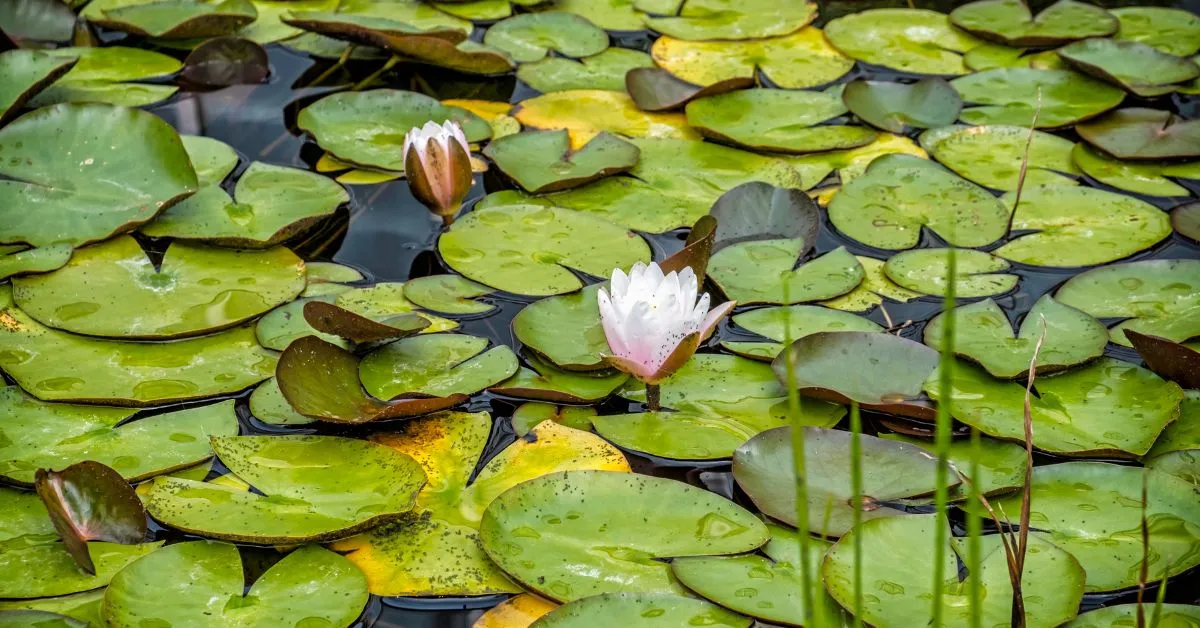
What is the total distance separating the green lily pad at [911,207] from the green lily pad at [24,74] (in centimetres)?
188

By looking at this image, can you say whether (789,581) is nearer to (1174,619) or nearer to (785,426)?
(785,426)

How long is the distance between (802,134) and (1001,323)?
2.96ft

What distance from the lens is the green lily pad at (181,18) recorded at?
3.13m

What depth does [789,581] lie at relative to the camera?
5.26ft

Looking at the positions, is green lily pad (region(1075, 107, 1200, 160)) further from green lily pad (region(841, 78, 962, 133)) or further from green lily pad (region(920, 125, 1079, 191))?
green lily pad (region(841, 78, 962, 133))

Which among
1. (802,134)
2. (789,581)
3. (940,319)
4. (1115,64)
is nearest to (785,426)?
(789,581)

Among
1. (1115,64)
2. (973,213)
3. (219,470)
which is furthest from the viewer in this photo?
(1115,64)

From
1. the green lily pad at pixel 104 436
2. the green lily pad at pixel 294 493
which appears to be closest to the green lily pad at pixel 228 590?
the green lily pad at pixel 294 493

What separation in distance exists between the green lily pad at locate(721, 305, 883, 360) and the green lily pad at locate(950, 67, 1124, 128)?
40.6 inches

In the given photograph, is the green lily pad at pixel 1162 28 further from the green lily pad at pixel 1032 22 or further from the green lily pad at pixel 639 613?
the green lily pad at pixel 639 613

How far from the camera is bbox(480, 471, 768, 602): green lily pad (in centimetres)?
161

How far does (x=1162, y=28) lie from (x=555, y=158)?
1.98 m

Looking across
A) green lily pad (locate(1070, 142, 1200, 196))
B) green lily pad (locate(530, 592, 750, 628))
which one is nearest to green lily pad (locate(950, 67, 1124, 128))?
green lily pad (locate(1070, 142, 1200, 196))

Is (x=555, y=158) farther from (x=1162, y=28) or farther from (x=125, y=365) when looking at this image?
(x=1162, y=28)
